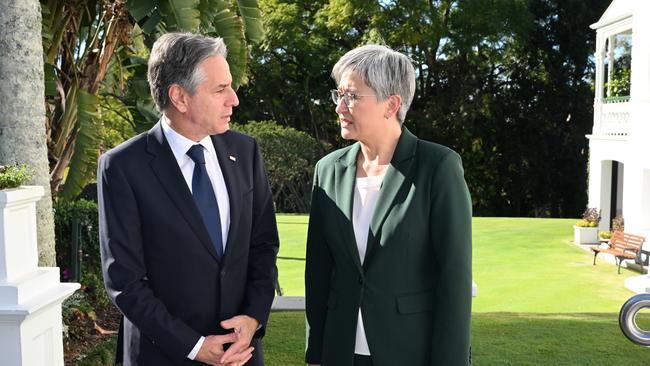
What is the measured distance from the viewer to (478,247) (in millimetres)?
18312

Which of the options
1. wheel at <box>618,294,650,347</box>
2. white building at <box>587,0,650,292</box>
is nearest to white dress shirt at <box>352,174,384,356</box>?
wheel at <box>618,294,650,347</box>

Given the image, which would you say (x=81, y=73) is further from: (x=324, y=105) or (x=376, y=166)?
(x=324, y=105)

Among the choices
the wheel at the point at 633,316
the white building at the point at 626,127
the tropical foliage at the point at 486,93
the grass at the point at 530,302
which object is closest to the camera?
the wheel at the point at 633,316

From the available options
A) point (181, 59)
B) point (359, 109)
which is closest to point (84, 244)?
point (181, 59)

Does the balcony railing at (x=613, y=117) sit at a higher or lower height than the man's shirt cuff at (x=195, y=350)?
higher

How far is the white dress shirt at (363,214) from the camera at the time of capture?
283 centimetres

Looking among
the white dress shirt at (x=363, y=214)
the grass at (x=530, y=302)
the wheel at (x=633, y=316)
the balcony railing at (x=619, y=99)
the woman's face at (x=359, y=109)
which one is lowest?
the grass at (x=530, y=302)

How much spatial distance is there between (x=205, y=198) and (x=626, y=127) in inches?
730

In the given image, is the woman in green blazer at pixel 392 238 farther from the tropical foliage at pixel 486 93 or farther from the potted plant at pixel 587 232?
the tropical foliage at pixel 486 93

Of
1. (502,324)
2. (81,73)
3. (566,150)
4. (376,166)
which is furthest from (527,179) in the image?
(376,166)

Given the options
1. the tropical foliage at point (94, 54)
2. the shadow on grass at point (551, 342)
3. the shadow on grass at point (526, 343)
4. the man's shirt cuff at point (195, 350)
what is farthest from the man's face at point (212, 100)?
the shadow on grass at point (551, 342)

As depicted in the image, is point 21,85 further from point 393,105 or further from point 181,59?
point 393,105

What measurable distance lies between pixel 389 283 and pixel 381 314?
129mm

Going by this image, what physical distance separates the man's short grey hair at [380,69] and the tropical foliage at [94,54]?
473cm
